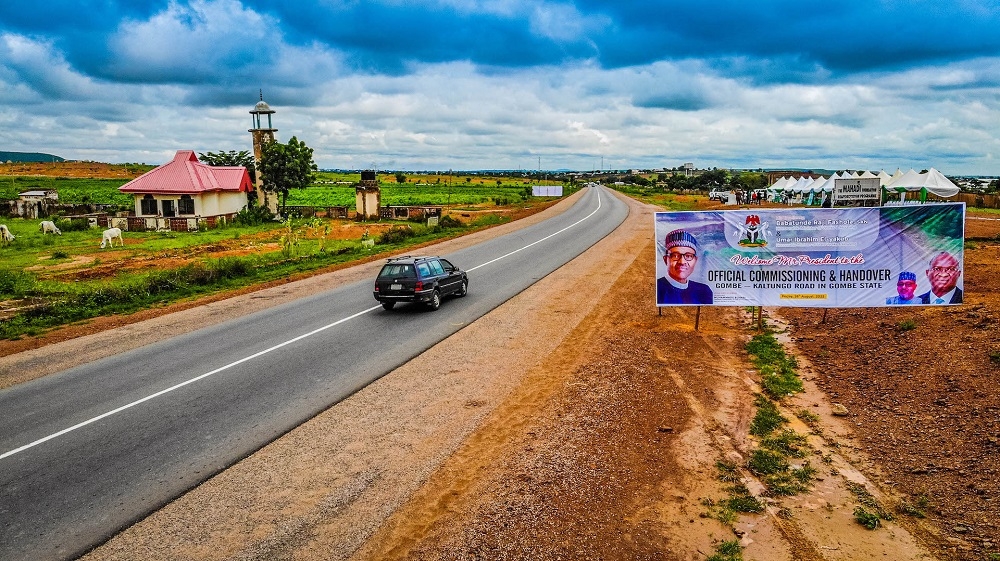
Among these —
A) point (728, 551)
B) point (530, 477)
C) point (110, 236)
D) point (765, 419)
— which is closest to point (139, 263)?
point (110, 236)

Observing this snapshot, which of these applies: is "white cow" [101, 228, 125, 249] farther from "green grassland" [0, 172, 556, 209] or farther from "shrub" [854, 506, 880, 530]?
"shrub" [854, 506, 880, 530]

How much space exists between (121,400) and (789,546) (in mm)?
10432

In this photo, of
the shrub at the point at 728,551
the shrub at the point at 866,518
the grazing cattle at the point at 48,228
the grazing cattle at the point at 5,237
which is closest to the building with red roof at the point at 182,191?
the grazing cattle at the point at 48,228

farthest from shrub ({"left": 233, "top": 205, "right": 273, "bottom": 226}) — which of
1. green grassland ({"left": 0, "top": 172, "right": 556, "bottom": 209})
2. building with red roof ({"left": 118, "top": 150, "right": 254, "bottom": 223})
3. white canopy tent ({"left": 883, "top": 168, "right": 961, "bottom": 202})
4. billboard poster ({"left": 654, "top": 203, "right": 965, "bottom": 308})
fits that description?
white canopy tent ({"left": 883, "top": 168, "right": 961, "bottom": 202})

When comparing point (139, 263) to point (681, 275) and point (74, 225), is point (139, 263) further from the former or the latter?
point (681, 275)

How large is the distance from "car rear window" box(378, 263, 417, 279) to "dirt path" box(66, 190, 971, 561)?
201 inches

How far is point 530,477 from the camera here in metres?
7.89

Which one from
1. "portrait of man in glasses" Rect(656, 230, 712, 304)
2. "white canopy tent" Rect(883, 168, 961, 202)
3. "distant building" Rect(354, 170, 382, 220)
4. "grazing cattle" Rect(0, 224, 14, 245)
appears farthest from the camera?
"distant building" Rect(354, 170, 382, 220)

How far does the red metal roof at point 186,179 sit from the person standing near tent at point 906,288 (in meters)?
47.1

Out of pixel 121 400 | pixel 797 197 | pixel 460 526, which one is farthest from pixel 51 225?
pixel 797 197

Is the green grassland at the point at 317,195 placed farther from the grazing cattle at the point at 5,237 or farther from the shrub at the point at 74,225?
the grazing cattle at the point at 5,237

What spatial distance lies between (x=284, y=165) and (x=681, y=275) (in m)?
46.8

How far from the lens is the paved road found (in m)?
7.25

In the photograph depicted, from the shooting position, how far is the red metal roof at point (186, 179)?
48406mm
